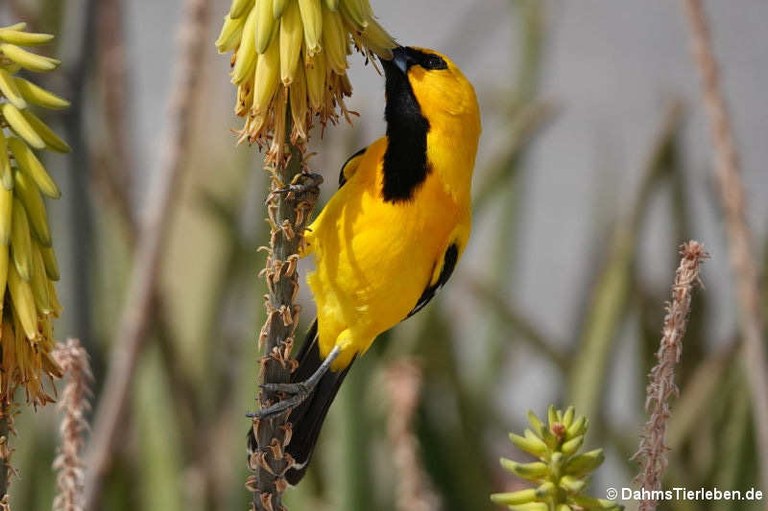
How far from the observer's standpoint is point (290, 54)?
350 millimetres

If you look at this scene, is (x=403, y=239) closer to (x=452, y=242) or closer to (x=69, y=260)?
(x=452, y=242)

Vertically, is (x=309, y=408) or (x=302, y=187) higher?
(x=302, y=187)

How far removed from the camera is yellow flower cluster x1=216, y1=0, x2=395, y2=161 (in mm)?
348

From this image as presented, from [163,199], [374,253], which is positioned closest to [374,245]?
[374,253]

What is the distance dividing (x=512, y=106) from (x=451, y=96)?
0.77 metres

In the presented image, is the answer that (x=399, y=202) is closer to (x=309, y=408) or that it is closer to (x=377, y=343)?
(x=309, y=408)

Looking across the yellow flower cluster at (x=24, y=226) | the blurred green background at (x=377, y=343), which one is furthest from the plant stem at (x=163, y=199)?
the yellow flower cluster at (x=24, y=226)

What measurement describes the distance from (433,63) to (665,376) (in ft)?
0.76

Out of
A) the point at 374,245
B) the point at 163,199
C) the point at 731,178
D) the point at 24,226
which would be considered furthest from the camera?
the point at 163,199

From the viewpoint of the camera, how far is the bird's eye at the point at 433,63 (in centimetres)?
52

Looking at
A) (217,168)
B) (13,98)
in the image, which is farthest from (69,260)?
(13,98)

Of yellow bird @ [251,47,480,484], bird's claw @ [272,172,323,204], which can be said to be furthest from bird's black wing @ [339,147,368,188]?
bird's claw @ [272,172,323,204]

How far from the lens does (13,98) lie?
0.31 metres

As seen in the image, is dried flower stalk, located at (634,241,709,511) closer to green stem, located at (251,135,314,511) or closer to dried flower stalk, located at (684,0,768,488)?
green stem, located at (251,135,314,511)
